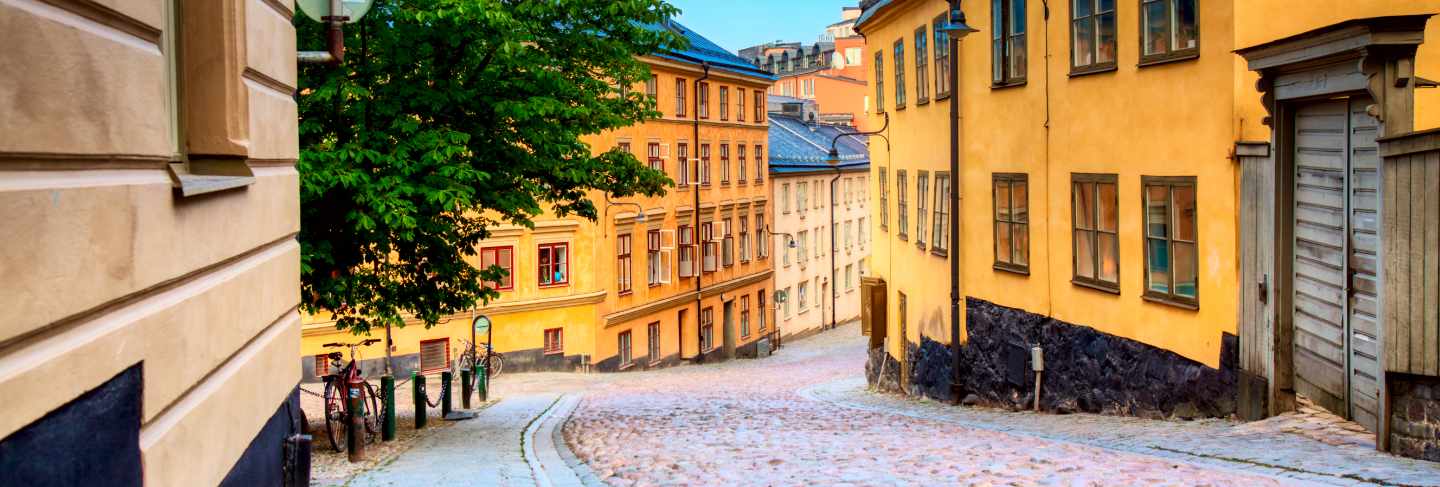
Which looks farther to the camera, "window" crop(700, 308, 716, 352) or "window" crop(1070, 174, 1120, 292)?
"window" crop(700, 308, 716, 352)

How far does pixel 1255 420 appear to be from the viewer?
503 inches

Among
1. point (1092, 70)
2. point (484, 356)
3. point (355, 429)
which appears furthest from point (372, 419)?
point (484, 356)

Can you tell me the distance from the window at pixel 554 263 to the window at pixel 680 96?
8.82 meters

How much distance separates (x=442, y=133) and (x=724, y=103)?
36.4m

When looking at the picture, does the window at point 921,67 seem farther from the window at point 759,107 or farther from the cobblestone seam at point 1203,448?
the window at point 759,107

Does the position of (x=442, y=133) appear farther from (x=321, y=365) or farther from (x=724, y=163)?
(x=724, y=163)

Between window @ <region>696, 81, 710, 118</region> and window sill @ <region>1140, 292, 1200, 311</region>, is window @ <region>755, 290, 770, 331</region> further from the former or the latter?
window sill @ <region>1140, 292, 1200, 311</region>

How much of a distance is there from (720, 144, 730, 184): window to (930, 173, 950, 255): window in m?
27.7

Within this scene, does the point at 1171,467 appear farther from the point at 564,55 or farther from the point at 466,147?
the point at 564,55

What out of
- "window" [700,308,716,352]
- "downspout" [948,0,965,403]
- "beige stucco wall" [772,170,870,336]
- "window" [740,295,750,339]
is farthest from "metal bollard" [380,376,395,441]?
"beige stucco wall" [772,170,870,336]

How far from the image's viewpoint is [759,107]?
55.3m

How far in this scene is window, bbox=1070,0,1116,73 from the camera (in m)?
15.8

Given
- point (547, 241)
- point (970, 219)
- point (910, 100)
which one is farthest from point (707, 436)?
point (547, 241)

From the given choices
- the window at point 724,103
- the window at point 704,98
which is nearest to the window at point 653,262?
the window at point 704,98
